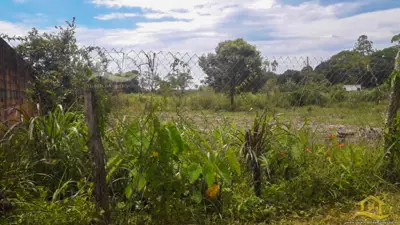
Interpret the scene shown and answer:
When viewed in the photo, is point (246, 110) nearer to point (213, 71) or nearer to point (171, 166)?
point (213, 71)

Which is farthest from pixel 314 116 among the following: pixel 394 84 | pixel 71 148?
pixel 71 148

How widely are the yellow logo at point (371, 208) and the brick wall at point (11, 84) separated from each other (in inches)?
124

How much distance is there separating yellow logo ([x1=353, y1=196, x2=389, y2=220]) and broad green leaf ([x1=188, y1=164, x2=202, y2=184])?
4.77 ft

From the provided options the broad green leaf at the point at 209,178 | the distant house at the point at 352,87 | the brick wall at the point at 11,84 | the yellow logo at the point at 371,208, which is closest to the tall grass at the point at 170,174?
the broad green leaf at the point at 209,178

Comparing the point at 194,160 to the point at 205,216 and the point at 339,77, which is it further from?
the point at 339,77

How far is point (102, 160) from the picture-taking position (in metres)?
2.19

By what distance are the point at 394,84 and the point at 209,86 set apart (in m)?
2.31

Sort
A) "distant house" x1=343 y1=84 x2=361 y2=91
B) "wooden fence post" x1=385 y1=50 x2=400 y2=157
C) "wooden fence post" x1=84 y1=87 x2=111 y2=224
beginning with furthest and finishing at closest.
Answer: "distant house" x1=343 y1=84 x2=361 y2=91, "wooden fence post" x1=385 y1=50 x2=400 y2=157, "wooden fence post" x1=84 y1=87 x2=111 y2=224

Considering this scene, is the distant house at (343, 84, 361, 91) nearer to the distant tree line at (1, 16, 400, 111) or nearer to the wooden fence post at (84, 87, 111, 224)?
the distant tree line at (1, 16, 400, 111)

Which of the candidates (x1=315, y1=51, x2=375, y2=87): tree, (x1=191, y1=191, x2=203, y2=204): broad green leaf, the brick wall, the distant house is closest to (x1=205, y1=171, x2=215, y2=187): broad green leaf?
(x1=191, y1=191, x2=203, y2=204): broad green leaf

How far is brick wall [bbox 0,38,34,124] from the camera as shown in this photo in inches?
125

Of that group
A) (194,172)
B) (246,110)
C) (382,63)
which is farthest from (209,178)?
(382,63)

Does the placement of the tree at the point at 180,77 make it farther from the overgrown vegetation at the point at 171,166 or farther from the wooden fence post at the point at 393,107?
the wooden fence post at the point at 393,107

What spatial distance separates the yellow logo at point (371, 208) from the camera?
286 centimetres
